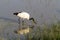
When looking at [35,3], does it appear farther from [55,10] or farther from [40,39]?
[40,39]

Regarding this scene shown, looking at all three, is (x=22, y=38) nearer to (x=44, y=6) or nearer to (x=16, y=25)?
(x=16, y=25)

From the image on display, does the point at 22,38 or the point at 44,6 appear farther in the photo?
the point at 44,6

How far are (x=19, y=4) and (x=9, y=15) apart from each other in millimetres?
1257

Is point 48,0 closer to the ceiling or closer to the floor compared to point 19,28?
closer to the ceiling

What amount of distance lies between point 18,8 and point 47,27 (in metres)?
2.78

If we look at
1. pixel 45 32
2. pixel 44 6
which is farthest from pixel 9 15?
pixel 45 32

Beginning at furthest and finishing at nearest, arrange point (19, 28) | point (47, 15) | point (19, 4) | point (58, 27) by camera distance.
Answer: point (19, 4) < point (47, 15) < point (19, 28) < point (58, 27)

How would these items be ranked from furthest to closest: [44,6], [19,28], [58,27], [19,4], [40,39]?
1. [19,4]
2. [44,6]
3. [19,28]
4. [58,27]
5. [40,39]

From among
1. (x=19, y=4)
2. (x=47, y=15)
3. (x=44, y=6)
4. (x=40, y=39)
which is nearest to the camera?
(x=40, y=39)

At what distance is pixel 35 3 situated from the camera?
26.9 ft

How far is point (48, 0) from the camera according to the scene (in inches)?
291

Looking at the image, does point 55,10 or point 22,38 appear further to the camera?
point 55,10

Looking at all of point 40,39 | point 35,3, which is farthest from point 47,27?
point 35,3

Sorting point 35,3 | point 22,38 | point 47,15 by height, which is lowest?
point 22,38
